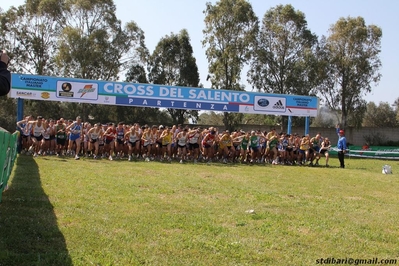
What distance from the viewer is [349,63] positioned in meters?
40.9

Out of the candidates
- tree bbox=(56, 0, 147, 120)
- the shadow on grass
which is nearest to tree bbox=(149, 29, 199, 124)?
tree bbox=(56, 0, 147, 120)

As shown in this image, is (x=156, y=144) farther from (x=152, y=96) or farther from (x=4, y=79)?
(x=4, y=79)

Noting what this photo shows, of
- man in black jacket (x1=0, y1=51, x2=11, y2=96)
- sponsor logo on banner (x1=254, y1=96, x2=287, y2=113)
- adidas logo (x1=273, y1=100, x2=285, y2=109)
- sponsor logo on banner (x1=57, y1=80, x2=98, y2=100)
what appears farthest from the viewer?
adidas logo (x1=273, y1=100, x2=285, y2=109)

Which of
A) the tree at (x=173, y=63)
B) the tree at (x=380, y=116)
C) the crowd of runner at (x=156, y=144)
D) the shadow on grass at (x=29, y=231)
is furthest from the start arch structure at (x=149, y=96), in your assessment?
the tree at (x=380, y=116)

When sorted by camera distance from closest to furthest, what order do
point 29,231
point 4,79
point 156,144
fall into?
point 4,79, point 29,231, point 156,144

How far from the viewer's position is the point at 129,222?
5.86 metres

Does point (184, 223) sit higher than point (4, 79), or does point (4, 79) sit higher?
point (4, 79)

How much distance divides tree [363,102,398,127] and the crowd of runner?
4331cm

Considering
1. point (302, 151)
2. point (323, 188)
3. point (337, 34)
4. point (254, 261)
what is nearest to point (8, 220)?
point (254, 261)

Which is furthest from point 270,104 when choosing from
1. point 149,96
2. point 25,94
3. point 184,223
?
point 184,223

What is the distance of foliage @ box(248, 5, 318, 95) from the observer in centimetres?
4059

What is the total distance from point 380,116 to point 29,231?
202ft

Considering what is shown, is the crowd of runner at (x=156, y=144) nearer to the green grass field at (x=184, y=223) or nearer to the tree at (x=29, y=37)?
the green grass field at (x=184, y=223)

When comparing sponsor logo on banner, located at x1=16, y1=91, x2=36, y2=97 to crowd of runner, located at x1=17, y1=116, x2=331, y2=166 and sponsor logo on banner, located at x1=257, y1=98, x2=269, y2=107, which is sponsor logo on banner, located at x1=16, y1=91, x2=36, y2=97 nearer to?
crowd of runner, located at x1=17, y1=116, x2=331, y2=166
